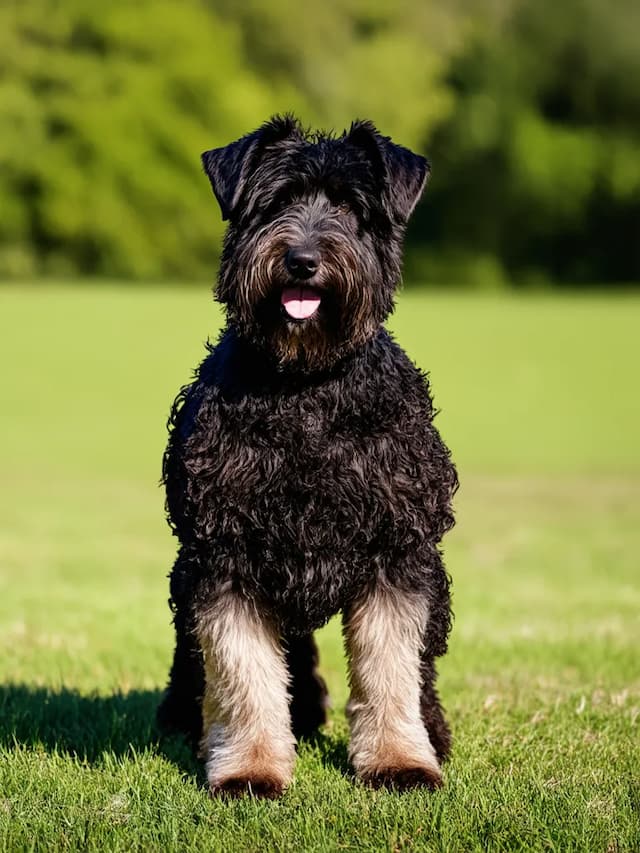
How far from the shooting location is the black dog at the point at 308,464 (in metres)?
4.30

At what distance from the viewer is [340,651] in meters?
8.30

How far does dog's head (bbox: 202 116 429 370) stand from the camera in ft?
14.0

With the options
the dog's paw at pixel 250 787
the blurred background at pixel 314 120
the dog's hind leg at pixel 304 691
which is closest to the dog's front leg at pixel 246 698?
the dog's paw at pixel 250 787

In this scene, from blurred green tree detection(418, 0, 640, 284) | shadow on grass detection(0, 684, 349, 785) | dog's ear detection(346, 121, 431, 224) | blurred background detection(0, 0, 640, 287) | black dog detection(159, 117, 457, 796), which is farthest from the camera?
blurred green tree detection(418, 0, 640, 284)

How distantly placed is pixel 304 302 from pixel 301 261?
171mm

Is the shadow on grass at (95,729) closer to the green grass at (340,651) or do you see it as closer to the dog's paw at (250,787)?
the green grass at (340,651)

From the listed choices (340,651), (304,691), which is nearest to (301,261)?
(304,691)

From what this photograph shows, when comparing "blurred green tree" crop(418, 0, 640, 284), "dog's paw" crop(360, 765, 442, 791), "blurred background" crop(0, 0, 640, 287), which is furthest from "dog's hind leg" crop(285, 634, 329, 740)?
"blurred green tree" crop(418, 0, 640, 284)

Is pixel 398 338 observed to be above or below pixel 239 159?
below

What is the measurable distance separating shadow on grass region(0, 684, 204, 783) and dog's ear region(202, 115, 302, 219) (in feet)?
6.96

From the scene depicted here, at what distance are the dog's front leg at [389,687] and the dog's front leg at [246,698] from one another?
0.28 metres

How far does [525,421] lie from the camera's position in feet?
90.7

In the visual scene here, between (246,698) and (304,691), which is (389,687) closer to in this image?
(246,698)

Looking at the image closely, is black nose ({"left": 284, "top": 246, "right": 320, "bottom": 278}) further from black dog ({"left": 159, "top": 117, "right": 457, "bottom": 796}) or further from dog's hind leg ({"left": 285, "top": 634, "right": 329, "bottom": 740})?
dog's hind leg ({"left": 285, "top": 634, "right": 329, "bottom": 740})
